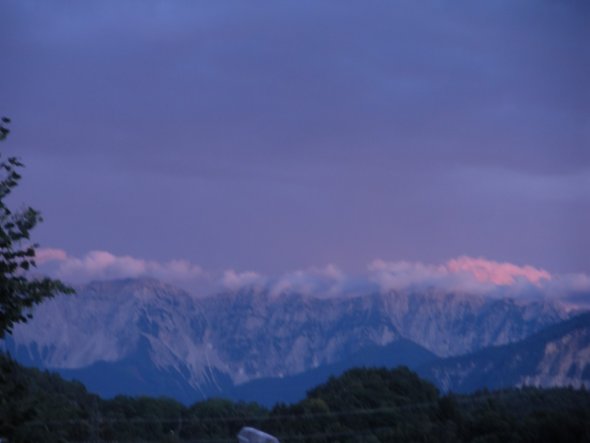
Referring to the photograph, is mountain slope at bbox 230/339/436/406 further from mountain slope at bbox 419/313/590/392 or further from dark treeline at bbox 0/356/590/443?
dark treeline at bbox 0/356/590/443

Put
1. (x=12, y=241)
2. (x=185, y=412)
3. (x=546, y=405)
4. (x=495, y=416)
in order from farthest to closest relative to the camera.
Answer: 1. (x=185, y=412)
2. (x=546, y=405)
3. (x=495, y=416)
4. (x=12, y=241)

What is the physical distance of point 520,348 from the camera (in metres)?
71.2

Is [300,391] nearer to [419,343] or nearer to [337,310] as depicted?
[419,343]

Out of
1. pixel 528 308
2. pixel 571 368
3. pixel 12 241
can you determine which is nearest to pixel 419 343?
pixel 528 308

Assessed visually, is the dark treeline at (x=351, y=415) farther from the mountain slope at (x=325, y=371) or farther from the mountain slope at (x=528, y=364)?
the mountain slope at (x=325, y=371)

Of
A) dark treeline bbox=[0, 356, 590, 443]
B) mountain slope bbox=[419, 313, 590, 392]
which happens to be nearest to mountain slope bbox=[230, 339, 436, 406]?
mountain slope bbox=[419, 313, 590, 392]

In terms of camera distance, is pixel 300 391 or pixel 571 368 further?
pixel 300 391

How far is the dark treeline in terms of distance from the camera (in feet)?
85.3

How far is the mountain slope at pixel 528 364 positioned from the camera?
53.9 m

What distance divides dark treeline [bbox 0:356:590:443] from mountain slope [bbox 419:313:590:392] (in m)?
7.77

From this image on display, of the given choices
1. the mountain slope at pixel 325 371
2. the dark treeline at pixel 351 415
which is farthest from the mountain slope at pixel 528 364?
the dark treeline at pixel 351 415

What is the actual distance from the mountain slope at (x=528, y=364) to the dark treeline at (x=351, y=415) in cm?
777

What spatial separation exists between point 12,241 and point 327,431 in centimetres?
2461

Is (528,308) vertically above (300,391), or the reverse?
(528,308)
